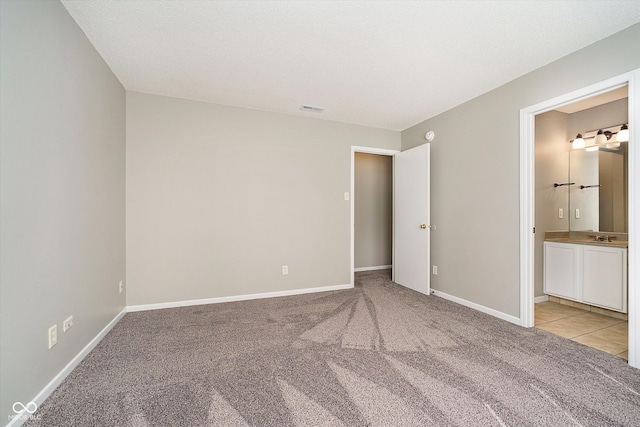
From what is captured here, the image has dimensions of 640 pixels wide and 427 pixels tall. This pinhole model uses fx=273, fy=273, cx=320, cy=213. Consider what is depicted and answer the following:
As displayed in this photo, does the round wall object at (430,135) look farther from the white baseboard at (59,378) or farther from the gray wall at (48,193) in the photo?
the white baseboard at (59,378)

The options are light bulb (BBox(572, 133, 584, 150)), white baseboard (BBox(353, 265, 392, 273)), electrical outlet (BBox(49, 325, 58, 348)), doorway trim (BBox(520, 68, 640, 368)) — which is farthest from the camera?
white baseboard (BBox(353, 265, 392, 273))

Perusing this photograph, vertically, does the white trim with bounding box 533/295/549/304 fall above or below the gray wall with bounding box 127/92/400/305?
below

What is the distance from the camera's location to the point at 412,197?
13.1 feet

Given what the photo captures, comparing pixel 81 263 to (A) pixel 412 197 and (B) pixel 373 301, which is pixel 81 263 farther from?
(A) pixel 412 197

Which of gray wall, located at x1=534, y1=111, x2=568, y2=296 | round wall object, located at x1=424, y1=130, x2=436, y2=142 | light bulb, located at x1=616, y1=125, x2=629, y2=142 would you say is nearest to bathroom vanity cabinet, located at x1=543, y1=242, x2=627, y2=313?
gray wall, located at x1=534, y1=111, x2=568, y2=296

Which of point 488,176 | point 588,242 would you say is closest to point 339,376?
point 488,176

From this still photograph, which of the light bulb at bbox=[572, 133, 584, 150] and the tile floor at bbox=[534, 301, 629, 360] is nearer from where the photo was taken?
the tile floor at bbox=[534, 301, 629, 360]

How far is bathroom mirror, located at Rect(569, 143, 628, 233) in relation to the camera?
3098 mm

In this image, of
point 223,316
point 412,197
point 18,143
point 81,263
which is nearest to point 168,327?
point 223,316

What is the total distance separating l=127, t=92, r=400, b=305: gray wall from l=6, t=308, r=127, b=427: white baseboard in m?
0.75

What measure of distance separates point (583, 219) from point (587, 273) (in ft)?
2.76

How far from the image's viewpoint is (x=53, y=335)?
1698mm

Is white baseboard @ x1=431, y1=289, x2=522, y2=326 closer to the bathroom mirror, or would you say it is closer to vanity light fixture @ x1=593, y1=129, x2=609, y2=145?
the bathroom mirror

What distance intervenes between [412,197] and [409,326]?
1.95 meters
